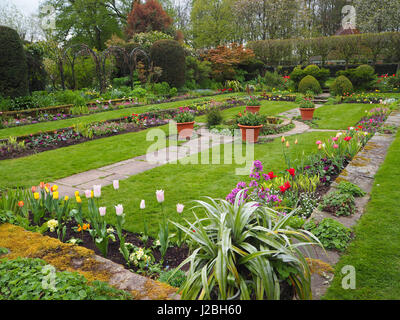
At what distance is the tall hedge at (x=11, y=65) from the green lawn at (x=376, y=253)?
10.6m

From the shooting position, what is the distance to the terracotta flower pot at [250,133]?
669 centimetres

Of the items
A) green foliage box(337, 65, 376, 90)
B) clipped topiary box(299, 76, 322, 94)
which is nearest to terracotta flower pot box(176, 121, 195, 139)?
clipped topiary box(299, 76, 322, 94)

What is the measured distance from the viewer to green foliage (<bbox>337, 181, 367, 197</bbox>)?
3457 millimetres

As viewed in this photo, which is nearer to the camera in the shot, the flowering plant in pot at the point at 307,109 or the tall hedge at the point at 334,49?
the flowering plant in pot at the point at 307,109

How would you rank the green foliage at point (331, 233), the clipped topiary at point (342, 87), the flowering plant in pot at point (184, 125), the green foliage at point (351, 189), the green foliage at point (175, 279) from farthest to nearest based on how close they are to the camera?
the clipped topiary at point (342, 87)
the flowering plant in pot at point (184, 125)
the green foliage at point (351, 189)
the green foliage at point (331, 233)
the green foliage at point (175, 279)

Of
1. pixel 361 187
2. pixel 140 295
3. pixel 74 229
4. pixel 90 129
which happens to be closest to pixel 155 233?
pixel 74 229

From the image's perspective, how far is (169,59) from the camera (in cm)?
1506

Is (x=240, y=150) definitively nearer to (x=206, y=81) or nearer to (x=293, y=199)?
(x=293, y=199)

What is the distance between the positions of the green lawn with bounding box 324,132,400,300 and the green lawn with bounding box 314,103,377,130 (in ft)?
16.4

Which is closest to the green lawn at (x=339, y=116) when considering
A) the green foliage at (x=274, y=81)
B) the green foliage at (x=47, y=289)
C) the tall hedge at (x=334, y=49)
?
the green foliage at (x=274, y=81)

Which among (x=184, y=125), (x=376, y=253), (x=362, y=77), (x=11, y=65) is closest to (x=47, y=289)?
(x=376, y=253)

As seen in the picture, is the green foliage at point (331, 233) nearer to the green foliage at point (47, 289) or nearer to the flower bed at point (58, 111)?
the green foliage at point (47, 289)

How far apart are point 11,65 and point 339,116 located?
34.6 feet
